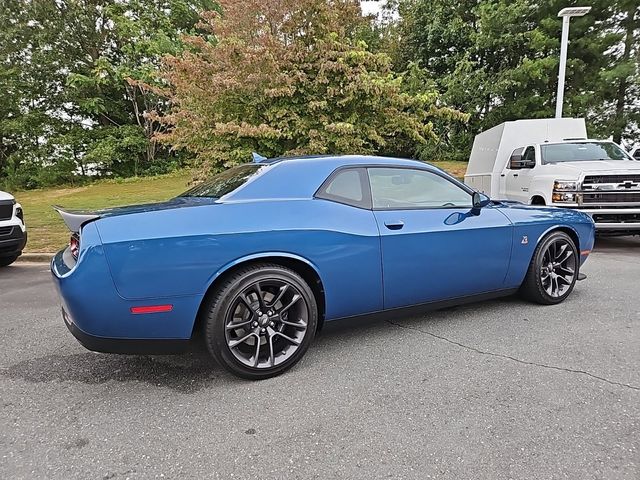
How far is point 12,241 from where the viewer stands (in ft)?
18.2

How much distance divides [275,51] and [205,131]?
1.99 m

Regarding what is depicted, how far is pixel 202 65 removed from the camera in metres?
7.76

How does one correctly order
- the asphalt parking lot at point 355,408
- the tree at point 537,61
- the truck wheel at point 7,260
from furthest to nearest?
the tree at point 537,61 < the truck wheel at point 7,260 < the asphalt parking lot at point 355,408

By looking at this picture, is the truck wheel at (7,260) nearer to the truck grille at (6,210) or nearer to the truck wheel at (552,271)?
the truck grille at (6,210)

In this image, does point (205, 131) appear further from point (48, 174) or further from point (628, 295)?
point (48, 174)

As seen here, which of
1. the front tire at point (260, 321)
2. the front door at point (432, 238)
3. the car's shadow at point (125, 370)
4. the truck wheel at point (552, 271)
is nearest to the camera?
the front tire at point (260, 321)

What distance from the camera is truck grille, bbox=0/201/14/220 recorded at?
5459 mm

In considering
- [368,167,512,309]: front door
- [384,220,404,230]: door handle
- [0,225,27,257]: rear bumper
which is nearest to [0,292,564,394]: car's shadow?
[368,167,512,309]: front door

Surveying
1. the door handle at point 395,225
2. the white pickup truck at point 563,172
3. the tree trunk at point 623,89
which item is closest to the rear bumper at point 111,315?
the door handle at point 395,225

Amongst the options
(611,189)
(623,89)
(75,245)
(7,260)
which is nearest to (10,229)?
(7,260)

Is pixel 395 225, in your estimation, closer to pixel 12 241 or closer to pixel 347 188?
pixel 347 188

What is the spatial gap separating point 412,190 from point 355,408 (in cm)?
180

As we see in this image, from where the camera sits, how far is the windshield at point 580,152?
7875 mm

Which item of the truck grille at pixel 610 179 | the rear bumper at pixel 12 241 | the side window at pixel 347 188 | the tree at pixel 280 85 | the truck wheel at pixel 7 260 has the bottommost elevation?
the truck wheel at pixel 7 260
